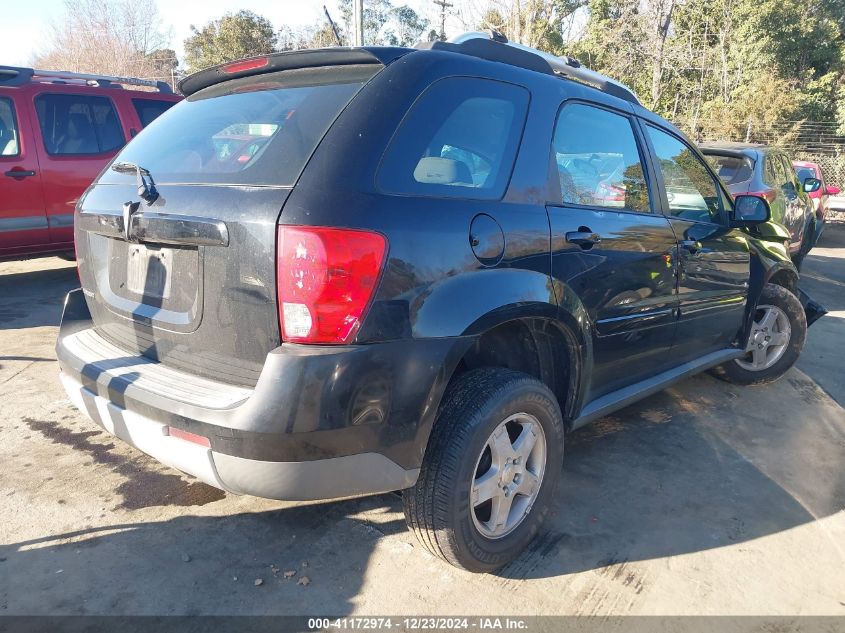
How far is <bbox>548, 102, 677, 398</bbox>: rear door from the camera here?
104 inches

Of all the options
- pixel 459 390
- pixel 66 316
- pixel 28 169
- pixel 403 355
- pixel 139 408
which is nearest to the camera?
pixel 403 355

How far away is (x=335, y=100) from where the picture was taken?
7.09ft

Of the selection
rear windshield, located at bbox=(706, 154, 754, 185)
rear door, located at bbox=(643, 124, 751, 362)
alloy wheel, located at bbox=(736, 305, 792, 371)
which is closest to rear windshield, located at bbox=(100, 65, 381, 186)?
rear door, located at bbox=(643, 124, 751, 362)

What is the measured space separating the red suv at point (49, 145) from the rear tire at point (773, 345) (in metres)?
6.11

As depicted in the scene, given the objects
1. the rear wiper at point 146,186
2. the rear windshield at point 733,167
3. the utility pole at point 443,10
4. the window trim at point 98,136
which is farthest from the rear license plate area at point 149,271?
the utility pole at point 443,10

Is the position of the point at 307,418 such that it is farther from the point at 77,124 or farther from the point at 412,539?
the point at 77,124

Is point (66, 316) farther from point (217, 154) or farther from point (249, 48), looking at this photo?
point (249, 48)

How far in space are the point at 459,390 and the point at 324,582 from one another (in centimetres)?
86

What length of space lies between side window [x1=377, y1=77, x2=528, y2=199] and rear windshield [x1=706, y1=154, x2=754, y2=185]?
527cm

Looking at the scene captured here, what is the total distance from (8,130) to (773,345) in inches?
270

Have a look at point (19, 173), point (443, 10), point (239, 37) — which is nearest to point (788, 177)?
point (19, 173)

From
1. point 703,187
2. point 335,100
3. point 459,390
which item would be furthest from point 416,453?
point 703,187

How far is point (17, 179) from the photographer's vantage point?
5.95 meters

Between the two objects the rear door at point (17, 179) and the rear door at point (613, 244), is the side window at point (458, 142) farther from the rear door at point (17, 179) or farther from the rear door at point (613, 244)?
the rear door at point (17, 179)
